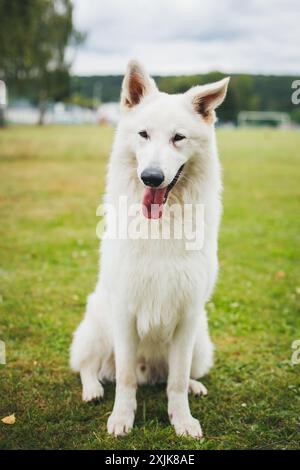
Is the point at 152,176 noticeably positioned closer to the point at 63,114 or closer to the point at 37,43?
the point at 37,43

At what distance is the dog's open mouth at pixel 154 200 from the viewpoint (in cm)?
308

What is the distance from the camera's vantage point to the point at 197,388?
383cm

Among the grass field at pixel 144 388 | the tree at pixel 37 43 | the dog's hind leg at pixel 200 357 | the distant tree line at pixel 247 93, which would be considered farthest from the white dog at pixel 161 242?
the distant tree line at pixel 247 93

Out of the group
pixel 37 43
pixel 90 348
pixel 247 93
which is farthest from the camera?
pixel 247 93

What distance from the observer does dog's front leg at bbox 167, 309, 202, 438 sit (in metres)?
3.30

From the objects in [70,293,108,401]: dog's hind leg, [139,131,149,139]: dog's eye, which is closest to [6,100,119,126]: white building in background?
[70,293,108,401]: dog's hind leg

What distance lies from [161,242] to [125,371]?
0.97m

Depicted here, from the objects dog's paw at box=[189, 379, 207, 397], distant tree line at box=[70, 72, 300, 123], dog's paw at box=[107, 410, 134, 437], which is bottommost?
dog's paw at box=[189, 379, 207, 397]

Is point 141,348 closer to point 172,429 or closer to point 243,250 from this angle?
point 172,429

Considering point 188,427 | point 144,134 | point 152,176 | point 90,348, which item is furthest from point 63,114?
point 188,427

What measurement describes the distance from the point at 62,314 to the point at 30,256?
2210mm

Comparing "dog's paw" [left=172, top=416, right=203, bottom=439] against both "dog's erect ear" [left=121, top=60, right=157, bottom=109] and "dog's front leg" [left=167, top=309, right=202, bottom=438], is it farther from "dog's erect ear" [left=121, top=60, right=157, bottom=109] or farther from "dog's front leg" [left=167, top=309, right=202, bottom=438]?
"dog's erect ear" [left=121, top=60, right=157, bottom=109]

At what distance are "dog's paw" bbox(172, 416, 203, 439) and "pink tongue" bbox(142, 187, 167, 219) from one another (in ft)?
4.70

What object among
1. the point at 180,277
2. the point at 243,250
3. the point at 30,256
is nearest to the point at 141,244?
the point at 180,277
